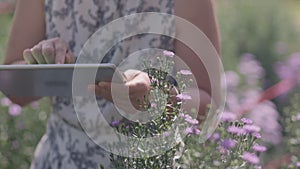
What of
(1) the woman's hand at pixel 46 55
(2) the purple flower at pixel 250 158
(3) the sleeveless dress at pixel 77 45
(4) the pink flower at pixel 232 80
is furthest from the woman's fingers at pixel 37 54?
(4) the pink flower at pixel 232 80

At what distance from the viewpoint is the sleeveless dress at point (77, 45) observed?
230 cm

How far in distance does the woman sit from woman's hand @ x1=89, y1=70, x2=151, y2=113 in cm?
35

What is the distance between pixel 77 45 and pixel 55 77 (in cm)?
59

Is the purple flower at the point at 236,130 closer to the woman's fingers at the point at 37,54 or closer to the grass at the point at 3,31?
the woman's fingers at the point at 37,54

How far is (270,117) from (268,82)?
1693 mm

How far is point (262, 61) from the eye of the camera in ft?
20.8

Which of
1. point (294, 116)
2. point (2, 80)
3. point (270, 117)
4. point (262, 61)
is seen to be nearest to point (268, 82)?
point (262, 61)

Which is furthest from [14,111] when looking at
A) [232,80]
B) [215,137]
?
[215,137]

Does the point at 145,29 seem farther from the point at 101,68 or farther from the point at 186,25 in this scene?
the point at 101,68

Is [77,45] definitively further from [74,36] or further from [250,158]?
[250,158]

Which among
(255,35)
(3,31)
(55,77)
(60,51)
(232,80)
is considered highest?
(255,35)

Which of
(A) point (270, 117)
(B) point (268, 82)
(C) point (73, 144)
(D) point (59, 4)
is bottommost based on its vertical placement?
(C) point (73, 144)

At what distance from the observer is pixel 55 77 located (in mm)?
1780

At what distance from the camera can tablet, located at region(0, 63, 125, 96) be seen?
1715 mm
